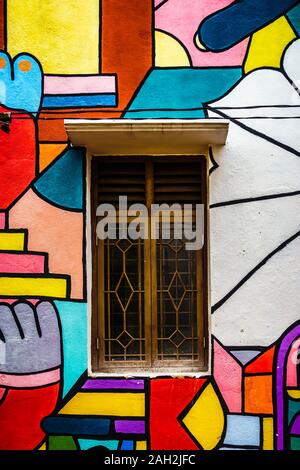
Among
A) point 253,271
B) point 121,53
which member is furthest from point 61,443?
point 121,53

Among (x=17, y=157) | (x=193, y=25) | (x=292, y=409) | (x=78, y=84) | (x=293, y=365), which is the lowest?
(x=292, y=409)

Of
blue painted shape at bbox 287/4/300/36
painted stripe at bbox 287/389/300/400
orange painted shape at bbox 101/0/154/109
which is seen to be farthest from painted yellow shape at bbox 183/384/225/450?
blue painted shape at bbox 287/4/300/36

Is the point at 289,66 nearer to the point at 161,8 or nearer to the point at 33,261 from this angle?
the point at 161,8

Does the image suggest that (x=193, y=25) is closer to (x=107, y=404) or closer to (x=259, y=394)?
(x=259, y=394)

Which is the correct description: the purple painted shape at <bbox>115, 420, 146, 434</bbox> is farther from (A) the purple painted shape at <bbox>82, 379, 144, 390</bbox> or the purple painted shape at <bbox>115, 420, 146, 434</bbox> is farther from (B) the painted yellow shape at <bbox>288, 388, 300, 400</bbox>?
(B) the painted yellow shape at <bbox>288, 388, 300, 400</bbox>

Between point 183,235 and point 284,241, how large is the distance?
0.83 meters

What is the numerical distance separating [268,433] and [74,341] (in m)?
1.74

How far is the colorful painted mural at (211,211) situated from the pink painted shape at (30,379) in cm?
1

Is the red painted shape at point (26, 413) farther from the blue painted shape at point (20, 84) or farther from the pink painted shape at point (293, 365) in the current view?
the blue painted shape at point (20, 84)

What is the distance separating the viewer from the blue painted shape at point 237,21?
15.0 feet

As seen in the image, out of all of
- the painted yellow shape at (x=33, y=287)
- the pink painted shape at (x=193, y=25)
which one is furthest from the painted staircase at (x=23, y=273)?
the pink painted shape at (x=193, y=25)

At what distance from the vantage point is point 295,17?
15.0 ft

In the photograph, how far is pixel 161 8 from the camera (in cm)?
459

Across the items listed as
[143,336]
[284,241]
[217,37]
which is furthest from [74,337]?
[217,37]
